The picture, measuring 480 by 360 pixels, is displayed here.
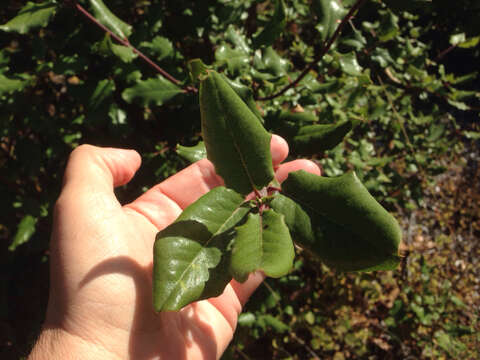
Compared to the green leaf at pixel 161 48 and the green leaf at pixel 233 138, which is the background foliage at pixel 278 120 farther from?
the green leaf at pixel 233 138

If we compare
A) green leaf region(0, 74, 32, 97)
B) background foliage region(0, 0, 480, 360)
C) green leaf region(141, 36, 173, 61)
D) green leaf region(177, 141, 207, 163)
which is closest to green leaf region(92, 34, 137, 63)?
background foliage region(0, 0, 480, 360)

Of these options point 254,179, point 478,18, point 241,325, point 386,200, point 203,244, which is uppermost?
point 478,18

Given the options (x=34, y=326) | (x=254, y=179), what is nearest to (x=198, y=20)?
(x=254, y=179)

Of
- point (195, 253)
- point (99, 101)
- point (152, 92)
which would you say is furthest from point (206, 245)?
point (99, 101)

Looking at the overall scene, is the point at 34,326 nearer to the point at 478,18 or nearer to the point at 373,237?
the point at 373,237

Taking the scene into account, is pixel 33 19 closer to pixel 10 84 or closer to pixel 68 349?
pixel 10 84

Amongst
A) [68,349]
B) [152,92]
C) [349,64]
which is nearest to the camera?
[68,349]
